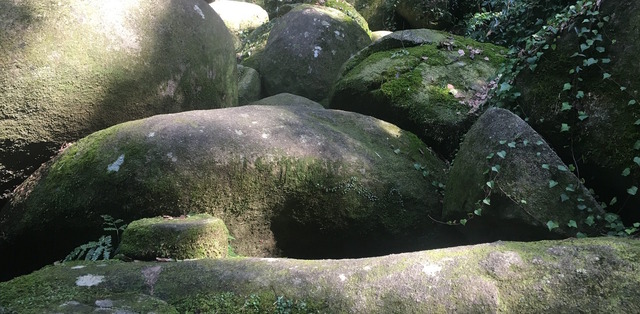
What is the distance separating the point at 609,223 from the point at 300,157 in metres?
2.57

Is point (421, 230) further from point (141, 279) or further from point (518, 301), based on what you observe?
point (141, 279)

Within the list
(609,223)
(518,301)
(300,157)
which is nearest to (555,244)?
(518,301)

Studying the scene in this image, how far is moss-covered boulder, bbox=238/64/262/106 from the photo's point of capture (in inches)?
328

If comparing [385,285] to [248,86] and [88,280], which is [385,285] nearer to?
[88,280]

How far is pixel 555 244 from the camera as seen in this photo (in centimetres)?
276

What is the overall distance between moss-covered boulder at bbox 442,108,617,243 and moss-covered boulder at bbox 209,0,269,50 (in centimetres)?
928

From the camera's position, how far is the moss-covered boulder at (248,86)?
8328mm

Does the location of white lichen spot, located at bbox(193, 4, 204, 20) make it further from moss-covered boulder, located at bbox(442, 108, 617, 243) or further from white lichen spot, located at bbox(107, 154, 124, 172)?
moss-covered boulder, located at bbox(442, 108, 617, 243)

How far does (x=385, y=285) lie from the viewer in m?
2.62

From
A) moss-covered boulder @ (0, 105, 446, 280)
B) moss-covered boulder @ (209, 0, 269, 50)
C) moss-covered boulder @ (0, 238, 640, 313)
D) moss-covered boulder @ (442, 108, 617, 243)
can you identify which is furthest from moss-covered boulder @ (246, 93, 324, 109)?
moss-covered boulder @ (209, 0, 269, 50)

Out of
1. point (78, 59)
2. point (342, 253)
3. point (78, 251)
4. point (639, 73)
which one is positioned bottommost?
point (342, 253)

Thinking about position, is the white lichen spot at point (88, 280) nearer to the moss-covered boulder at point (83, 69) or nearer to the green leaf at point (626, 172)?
the moss-covered boulder at point (83, 69)

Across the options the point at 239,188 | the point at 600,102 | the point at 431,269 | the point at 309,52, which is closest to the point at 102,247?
the point at 239,188

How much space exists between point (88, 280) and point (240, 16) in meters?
11.6
